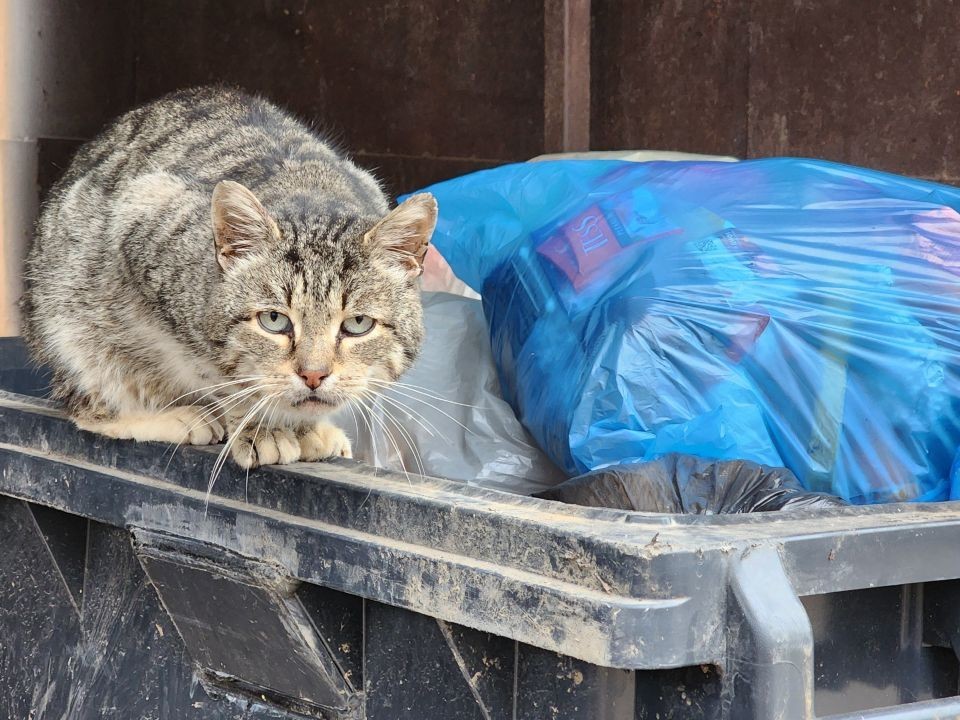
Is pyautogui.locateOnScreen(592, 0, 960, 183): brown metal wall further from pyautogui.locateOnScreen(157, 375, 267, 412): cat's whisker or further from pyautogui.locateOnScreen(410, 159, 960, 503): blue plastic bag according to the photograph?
pyautogui.locateOnScreen(157, 375, 267, 412): cat's whisker

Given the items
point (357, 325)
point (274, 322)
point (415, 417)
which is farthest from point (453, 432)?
point (274, 322)

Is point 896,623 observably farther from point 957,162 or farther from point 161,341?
point 957,162

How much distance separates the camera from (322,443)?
185 centimetres

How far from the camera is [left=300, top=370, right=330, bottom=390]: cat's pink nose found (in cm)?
182

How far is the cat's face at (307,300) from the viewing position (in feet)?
6.03

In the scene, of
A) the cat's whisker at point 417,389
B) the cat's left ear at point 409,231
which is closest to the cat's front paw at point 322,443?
the cat's whisker at point 417,389

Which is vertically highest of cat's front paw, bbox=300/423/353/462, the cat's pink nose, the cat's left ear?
the cat's left ear

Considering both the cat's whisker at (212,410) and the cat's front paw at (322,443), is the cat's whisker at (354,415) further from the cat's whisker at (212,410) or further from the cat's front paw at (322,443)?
the cat's whisker at (212,410)

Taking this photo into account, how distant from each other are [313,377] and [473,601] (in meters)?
0.68

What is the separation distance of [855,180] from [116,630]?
140 centimetres

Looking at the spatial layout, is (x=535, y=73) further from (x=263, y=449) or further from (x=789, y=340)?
(x=263, y=449)

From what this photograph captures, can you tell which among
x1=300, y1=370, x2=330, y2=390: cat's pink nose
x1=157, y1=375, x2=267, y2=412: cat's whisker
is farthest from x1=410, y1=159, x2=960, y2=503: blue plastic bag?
x1=157, y1=375, x2=267, y2=412: cat's whisker

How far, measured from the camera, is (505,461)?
7.02ft

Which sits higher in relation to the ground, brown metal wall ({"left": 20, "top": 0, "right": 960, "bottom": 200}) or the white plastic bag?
brown metal wall ({"left": 20, "top": 0, "right": 960, "bottom": 200})
